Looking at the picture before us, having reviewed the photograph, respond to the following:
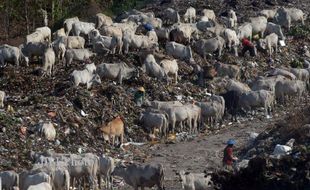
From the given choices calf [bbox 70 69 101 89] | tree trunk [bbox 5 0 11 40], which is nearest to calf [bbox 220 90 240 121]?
calf [bbox 70 69 101 89]

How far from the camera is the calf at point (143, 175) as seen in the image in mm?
16156

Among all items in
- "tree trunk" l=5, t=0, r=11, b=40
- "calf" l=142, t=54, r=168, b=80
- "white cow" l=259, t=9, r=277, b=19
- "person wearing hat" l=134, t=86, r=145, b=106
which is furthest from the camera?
"tree trunk" l=5, t=0, r=11, b=40

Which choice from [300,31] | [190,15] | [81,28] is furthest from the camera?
[190,15]

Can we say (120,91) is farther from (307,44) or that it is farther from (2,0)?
(2,0)

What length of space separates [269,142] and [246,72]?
6678 mm

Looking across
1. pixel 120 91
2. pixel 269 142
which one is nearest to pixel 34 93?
pixel 120 91

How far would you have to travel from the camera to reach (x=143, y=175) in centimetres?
1619

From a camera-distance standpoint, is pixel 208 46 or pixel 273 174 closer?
pixel 273 174

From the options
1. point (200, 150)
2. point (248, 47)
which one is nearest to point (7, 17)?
point (248, 47)

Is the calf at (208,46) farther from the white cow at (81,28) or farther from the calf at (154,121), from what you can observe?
the calf at (154,121)

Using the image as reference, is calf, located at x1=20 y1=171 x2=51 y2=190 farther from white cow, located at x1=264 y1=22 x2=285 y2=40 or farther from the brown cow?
white cow, located at x1=264 y1=22 x2=285 y2=40

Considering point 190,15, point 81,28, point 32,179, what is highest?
point 190,15

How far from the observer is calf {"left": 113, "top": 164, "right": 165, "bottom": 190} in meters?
16.2

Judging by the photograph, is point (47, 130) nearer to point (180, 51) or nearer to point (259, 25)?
point (180, 51)
